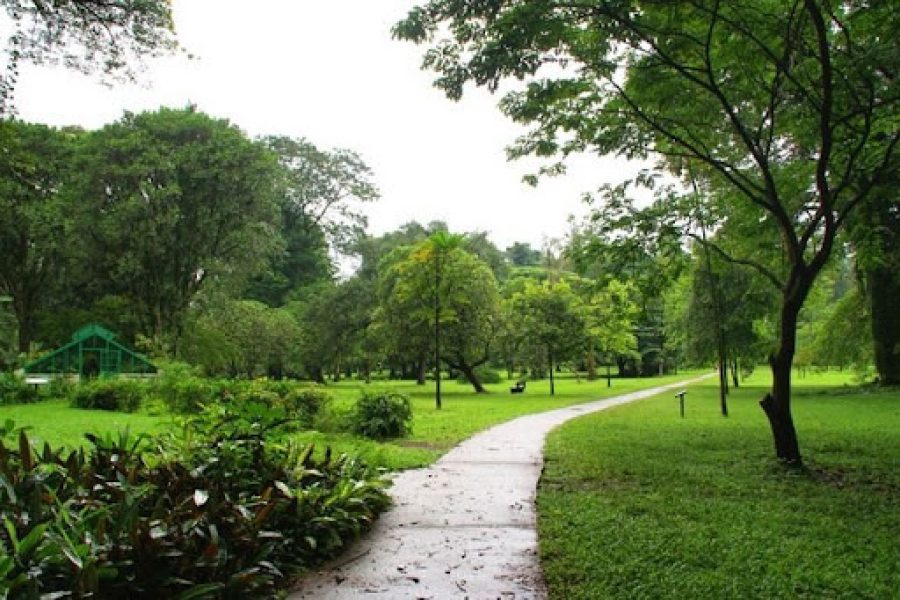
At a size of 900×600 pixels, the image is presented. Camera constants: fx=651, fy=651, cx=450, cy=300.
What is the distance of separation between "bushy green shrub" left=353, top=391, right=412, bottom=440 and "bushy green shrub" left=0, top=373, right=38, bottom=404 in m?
13.8

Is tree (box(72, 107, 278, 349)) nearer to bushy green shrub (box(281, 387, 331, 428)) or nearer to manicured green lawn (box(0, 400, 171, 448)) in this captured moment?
manicured green lawn (box(0, 400, 171, 448))

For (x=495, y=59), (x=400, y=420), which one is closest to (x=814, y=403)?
(x=400, y=420)

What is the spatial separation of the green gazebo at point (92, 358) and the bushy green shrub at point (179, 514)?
2242 centimetres

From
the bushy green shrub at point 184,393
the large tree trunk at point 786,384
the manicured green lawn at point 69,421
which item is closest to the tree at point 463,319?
the bushy green shrub at point 184,393

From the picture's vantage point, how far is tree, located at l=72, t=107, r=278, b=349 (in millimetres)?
27281

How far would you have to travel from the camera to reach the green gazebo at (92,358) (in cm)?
2567

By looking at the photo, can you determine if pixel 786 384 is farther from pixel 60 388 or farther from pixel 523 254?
pixel 523 254

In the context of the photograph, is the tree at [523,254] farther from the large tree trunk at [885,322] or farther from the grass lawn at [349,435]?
the grass lawn at [349,435]

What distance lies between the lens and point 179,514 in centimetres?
384

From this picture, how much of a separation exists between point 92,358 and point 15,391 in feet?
22.1

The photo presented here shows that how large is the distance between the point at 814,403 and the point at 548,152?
51.3ft

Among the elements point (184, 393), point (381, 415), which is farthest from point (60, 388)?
point (381, 415)

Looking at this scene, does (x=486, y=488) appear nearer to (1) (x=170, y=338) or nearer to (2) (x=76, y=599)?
(2) (x=76, y=599)

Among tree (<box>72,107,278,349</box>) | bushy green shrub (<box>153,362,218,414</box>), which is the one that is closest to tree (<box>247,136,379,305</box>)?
tree (<box>72,107,278,349</box>)
